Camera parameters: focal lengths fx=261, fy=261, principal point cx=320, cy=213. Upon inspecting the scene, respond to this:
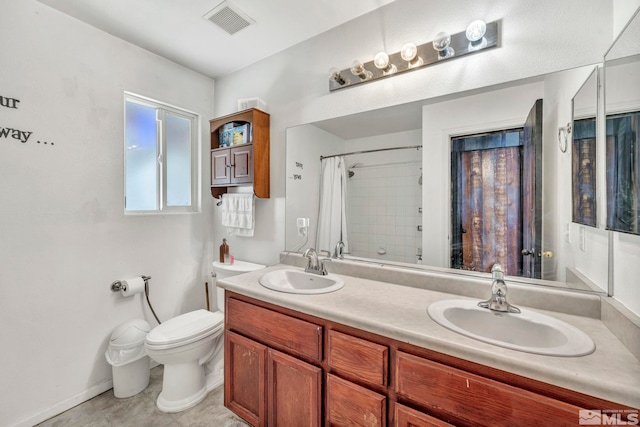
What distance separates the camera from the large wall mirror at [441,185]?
1162 mm

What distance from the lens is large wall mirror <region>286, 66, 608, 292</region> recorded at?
1.16m

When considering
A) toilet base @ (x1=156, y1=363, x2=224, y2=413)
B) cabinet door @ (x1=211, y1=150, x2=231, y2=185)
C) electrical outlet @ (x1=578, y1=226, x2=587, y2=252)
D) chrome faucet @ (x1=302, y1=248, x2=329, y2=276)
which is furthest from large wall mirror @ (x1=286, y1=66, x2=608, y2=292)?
toilet base @ (x1=156, y1=363, x2=224, y2=413)

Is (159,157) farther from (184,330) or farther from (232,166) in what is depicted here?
(184,330)

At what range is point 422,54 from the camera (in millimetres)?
1464

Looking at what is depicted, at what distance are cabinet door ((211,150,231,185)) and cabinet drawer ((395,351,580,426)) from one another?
1.85m

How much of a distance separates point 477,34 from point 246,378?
2.17m

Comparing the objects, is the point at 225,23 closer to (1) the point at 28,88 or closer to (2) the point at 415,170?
(1) the point at 28,88

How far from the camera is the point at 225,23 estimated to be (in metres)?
1.76

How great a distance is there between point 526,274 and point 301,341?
3.61 feet

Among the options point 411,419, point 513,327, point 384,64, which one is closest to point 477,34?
point 384,64

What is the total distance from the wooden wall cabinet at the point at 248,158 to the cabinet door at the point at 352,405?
144cm

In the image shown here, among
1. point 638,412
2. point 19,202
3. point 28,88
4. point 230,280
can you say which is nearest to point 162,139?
point 28,88

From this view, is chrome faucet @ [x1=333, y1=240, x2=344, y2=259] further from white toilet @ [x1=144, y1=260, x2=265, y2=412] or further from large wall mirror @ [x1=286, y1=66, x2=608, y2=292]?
white toilet @ [x1=144, y1=260, x2=265, y2=412]

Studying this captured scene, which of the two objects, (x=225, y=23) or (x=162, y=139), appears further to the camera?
(x=162, y=139)
